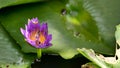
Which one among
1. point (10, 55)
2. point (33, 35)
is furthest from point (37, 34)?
point (10, 55)

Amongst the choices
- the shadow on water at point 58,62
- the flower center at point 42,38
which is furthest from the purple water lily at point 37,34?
the shadow on water at point 58,62

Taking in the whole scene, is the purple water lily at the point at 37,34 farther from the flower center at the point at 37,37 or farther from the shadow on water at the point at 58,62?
the shadow on water at the point at 58,62

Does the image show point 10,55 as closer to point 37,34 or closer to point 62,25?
point 37,34

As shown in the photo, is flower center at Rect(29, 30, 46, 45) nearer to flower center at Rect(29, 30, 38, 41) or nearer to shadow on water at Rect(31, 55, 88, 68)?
flower center at Rect(29, 30, 38, 41)

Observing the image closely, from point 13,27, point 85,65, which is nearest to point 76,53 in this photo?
point 85,65

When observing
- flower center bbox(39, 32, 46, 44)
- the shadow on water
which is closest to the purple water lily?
flower center bbox(39, 32, 46, 44)

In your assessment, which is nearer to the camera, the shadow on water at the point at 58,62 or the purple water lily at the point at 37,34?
the purple water lily at the point at 37,34

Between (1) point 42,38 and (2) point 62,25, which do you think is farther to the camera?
(2) point 62,25

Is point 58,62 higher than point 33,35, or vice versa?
point 33,35
